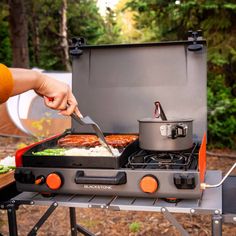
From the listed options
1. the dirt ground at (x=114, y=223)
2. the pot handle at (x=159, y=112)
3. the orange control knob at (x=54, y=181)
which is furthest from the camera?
the dirt ground at (x=114, y=223)

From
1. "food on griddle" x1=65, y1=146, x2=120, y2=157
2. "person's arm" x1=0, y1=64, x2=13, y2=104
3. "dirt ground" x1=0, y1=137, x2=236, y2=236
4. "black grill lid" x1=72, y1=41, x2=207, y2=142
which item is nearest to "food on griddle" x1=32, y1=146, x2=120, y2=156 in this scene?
"food on griddle" x1=65, y1=146, x2=120, y2=157

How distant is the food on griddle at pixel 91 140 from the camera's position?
Answer: 168 cm

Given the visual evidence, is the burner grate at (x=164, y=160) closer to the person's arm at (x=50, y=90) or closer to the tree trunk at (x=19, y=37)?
the person's arm at (x=50, y=90)

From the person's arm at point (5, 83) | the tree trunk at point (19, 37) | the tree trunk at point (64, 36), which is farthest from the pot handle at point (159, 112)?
the tree trunk at point (64, 36)

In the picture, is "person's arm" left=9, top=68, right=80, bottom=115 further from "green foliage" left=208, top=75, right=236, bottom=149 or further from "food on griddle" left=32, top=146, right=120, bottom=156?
"green foliage" left=208, top=75, right=236, bottom=149

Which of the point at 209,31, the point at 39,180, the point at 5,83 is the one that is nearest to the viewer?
the point at 5,83

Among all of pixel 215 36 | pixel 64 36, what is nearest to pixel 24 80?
pixel 215 36

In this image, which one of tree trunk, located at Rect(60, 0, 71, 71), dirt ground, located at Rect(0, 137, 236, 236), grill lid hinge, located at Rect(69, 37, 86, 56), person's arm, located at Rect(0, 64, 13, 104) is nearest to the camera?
person's arm, located at Rect(0, 64, 13, 104)

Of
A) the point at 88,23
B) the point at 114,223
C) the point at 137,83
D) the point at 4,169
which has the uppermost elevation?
the point at 88,23

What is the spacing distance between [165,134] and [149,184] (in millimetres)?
230

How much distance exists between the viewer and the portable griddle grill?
4.39 ft

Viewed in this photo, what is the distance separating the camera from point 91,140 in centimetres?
176

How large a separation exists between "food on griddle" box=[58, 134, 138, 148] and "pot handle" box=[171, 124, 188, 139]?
0.29m

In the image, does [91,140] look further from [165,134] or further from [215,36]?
[215,36]
